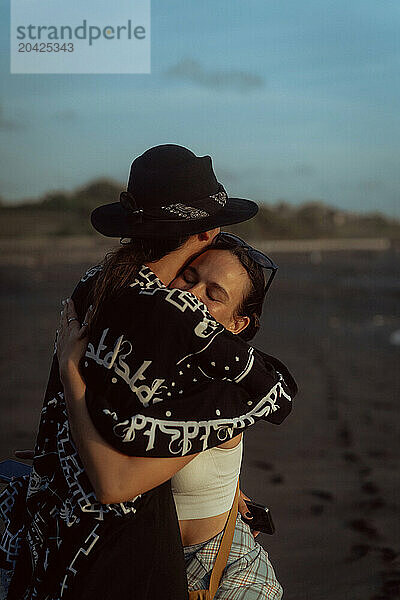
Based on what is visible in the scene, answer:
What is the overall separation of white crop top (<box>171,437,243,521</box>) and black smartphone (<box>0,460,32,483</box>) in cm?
65

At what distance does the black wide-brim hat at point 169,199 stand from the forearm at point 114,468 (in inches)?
20.4

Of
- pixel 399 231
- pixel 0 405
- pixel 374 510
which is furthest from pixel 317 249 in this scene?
pixel 374 510

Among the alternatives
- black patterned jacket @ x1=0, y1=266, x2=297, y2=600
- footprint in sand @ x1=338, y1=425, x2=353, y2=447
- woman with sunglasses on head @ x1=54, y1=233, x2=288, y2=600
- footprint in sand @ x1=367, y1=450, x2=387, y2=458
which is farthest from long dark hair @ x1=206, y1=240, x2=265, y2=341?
footprint in sand @ x1=338, y1=425, x2=353, y2=447

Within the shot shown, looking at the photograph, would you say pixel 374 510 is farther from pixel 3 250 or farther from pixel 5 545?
pixel 3 250

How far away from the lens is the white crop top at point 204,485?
2314 mm

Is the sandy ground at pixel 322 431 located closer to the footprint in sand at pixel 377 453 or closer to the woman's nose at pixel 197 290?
the footprint in sand at pixel 377 453

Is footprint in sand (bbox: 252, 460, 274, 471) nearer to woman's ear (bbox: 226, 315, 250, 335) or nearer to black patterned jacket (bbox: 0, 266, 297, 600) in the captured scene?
woman's ear (bbox: 226, 315, 250, 335)

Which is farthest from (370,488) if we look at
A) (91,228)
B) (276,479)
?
(91,228)

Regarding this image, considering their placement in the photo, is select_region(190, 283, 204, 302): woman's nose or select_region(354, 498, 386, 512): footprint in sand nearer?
select_region(190, 283, 204, 302): woman's nose

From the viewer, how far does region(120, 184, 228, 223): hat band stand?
7.37 feet

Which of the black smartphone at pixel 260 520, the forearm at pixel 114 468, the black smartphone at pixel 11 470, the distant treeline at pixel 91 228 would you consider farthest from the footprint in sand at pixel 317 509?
the distant treeline at pixel 91 228

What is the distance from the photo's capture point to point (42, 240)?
35312 millimetres

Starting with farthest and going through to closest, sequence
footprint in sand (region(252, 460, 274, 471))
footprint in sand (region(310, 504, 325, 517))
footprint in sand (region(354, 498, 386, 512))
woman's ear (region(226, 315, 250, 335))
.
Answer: footprint in sand (region(252, 460, 274, 471))
footprint in sand (region(354, 498, 386, 512))
footprint in sand (region(310, 504, 325, 517))
woman's ear (region(226, 315, 250, 335))

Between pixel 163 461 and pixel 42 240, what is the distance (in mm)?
33955
